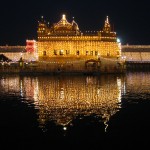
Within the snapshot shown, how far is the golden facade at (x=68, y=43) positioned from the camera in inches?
2844

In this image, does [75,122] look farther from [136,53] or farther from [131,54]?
[136,53]

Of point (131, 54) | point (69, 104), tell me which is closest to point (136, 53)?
point (131, 54)

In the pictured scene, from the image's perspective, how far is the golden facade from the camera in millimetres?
72250

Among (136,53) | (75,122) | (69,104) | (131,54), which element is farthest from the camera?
(136,53)

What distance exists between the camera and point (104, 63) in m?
70.6

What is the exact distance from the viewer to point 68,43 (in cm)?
7225

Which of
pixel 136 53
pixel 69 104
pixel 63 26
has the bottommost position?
pixel 69 104

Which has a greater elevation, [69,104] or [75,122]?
[69,104]

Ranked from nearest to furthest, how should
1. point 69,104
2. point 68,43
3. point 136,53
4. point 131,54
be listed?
point 69,104
point 68,43
point 131,54
point 136,53

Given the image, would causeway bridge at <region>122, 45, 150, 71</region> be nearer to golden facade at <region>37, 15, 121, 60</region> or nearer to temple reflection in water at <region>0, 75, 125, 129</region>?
golden facade at <region>37, 15, 121, 60</region>

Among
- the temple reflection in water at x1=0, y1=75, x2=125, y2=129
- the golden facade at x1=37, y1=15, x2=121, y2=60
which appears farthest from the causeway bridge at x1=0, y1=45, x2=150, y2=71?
the temple reflection in water at x1=0, y1=75, x2=125, y2=129

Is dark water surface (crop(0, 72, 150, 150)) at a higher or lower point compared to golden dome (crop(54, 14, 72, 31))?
lower

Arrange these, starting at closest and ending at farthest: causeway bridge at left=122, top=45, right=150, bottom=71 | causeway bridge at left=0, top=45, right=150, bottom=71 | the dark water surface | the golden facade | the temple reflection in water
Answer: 1. the dark water surface
2. the temple reflection in water
3. the golden facade
4. causeway bridge at left=0, top=45, right=150, bottom=71
5. causeway bridge at left=122, top=45, right=150, bottom=71

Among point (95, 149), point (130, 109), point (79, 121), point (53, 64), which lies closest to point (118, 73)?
point (53, 64)
